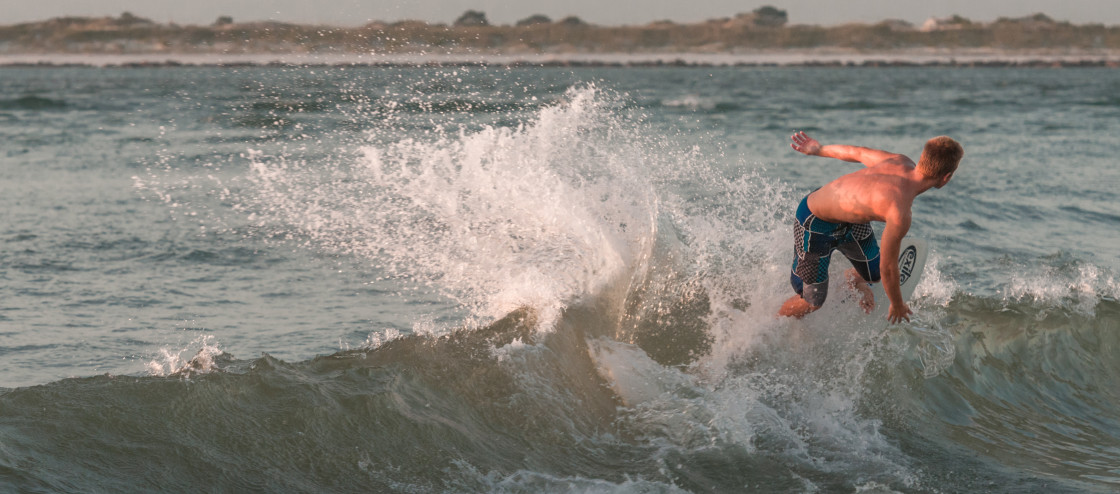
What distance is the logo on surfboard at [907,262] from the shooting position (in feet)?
20.9

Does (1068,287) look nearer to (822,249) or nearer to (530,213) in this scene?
(822,249)

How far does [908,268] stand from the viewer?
21.1 ft

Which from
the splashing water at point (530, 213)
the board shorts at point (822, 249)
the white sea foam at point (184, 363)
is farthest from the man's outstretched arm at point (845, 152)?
the white sea foam at point (184, 363)

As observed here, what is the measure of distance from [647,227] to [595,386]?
1.50m

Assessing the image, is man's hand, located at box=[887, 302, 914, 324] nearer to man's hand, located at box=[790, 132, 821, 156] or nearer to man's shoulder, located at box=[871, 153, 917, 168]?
man's shoulder, located at box=[871, 153, 917, 168]

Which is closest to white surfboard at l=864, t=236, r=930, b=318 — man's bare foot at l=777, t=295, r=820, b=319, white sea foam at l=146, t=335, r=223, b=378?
man's bare foot at l=777, t=295, r=820, b=319

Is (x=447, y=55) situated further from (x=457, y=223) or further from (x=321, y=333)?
(x=321, y=333)

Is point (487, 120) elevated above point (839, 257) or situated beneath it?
elevated above

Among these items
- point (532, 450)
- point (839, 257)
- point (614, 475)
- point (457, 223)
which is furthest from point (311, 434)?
point (839, 257)

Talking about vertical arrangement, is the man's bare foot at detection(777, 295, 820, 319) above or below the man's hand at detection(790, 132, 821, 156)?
below

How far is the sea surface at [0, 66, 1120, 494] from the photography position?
496 centimetres

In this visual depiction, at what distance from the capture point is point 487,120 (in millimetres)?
10969

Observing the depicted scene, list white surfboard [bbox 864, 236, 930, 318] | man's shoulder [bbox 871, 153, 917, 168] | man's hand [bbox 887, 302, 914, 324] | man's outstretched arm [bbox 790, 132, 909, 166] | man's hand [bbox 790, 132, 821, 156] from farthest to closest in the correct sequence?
white surfboard [bbox 864, 236, 930, 318]
man's hand [bbox 790, 132, 821, 156]
man's outstretched arm [bbox 790, 132, 909, 166]
man's hand [bbox 887, 302, 914, 324]
man's shoulder [bbox 871, 153, 917, 168]

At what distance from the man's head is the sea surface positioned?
5.45 feet
